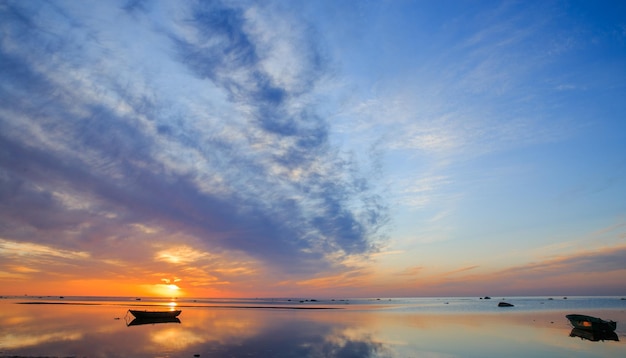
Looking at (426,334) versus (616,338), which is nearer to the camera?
(616,338)

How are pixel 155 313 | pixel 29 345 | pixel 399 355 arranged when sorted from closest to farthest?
pixel 399 355 < pixel 29 345 < pixel 155 313

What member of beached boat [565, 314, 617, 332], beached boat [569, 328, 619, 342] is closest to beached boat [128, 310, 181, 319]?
beached boat [569, 328, 619, 342]

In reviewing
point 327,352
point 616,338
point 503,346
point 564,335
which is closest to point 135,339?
point 327,352

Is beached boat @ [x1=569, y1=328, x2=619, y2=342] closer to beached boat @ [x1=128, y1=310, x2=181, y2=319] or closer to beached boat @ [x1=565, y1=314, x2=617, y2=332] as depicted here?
beached boat @ [x1=565, y1=314, x2=617, y2=332]

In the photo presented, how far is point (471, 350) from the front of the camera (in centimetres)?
3481

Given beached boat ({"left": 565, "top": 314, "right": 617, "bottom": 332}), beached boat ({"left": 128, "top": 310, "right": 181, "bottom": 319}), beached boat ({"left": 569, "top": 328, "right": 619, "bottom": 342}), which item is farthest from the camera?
beached boat ({"left": 128, "top": 310, "right": 181, "bottom": 319})

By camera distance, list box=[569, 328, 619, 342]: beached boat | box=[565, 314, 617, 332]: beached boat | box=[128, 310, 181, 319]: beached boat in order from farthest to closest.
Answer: box=[128, 310, 181, 319]: beached boat → box=[565, 314, 617, 332]: beached boat → box=[569, 328, 619, 342]: beached boat

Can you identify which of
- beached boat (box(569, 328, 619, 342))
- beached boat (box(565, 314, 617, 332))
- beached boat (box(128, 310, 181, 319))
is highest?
beached boat (box(128, 310, 181, 319))

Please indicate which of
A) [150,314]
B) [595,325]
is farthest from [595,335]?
[150,314]

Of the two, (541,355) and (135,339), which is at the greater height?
(135,339)

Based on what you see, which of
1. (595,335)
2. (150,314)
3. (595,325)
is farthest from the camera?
(150,314)

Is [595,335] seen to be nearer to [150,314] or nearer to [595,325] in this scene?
[595,325]

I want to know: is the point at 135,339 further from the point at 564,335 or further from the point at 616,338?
the point at 616,338

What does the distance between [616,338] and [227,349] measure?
1800 inches
